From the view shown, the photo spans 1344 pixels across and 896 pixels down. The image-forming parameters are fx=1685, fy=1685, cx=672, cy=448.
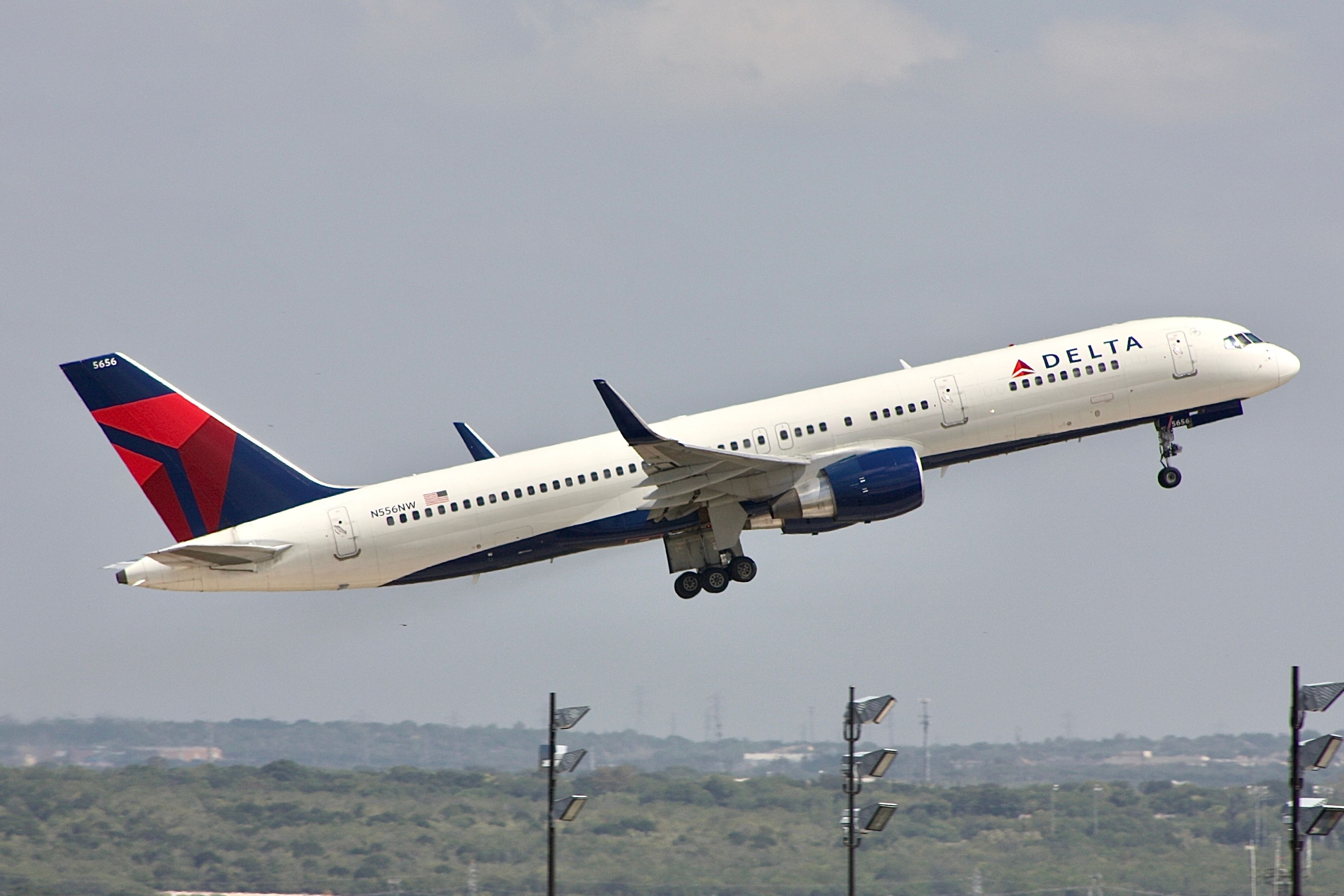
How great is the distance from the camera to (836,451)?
2135 inches

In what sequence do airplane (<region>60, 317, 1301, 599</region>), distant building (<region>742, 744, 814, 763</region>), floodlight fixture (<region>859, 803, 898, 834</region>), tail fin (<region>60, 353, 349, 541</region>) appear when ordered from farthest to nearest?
distant building (<region>742, 744, 814, 763</region>) → tail fin (<region>60, 353, 349, 541</region>) → airplane (<region>60, 317, 1301, 599</region>) → floodlight fixture (<region>859, 803, 898, 834</region>)

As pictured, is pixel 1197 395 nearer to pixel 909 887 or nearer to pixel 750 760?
pixel 909 887

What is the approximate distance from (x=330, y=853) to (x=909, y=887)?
3129cm

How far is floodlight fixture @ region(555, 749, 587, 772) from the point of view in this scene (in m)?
45.5

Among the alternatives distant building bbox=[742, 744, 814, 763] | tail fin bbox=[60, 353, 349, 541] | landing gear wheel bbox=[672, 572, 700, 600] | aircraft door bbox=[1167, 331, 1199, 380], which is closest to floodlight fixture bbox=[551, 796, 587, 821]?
landing gear wheel bbox=[672, 572, 700, 600]

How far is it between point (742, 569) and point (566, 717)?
42.1 feet

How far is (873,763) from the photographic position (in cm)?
4619

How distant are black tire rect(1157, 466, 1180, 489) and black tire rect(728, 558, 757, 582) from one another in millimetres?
14971

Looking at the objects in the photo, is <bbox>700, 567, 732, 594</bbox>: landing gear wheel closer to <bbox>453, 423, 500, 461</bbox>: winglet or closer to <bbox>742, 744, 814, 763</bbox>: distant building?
<bbox>453, 423, 500, 461</bbox>: winglet

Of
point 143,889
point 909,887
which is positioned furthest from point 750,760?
point 143,889

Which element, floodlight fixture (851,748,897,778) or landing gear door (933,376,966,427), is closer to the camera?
floodlight fixture (851,748,897,778)

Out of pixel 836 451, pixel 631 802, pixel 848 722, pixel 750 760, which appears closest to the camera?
pixel 848 722

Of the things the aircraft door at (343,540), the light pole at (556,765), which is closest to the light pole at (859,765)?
the light pole at (556,765)

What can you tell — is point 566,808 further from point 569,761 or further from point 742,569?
point 742,569
